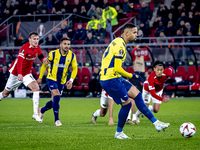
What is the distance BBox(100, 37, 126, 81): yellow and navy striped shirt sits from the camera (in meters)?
5.34

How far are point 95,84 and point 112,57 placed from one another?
12.1 m

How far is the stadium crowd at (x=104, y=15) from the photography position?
18.0 meters

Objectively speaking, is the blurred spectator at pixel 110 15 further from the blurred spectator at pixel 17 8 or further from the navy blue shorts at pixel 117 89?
the navy blue shorts at pixel 117 89

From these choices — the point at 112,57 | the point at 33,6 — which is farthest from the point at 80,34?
the point at 112,57

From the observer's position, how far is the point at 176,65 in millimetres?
17281

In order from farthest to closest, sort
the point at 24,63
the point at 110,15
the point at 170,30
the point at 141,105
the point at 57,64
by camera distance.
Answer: the point at 110,15 < the point at 170,30 < the point at 24,63 < the point at 57,64 < the point at 141,105

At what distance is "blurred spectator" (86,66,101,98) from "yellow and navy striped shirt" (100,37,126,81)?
11.7 m

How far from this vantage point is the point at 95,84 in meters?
17.5

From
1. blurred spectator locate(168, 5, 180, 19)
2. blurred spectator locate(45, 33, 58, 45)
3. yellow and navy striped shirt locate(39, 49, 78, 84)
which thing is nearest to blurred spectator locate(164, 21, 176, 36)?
blurred spectator locate(168, 5, 180, 19)

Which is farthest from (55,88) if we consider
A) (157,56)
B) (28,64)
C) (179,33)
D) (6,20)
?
(6,20)

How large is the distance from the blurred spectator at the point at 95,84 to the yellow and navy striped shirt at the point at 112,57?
38.3 feet

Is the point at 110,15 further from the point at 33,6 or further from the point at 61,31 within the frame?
the point at 33,6

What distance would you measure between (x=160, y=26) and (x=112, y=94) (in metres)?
13.8

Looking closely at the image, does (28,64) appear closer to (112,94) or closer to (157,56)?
(112,94)
